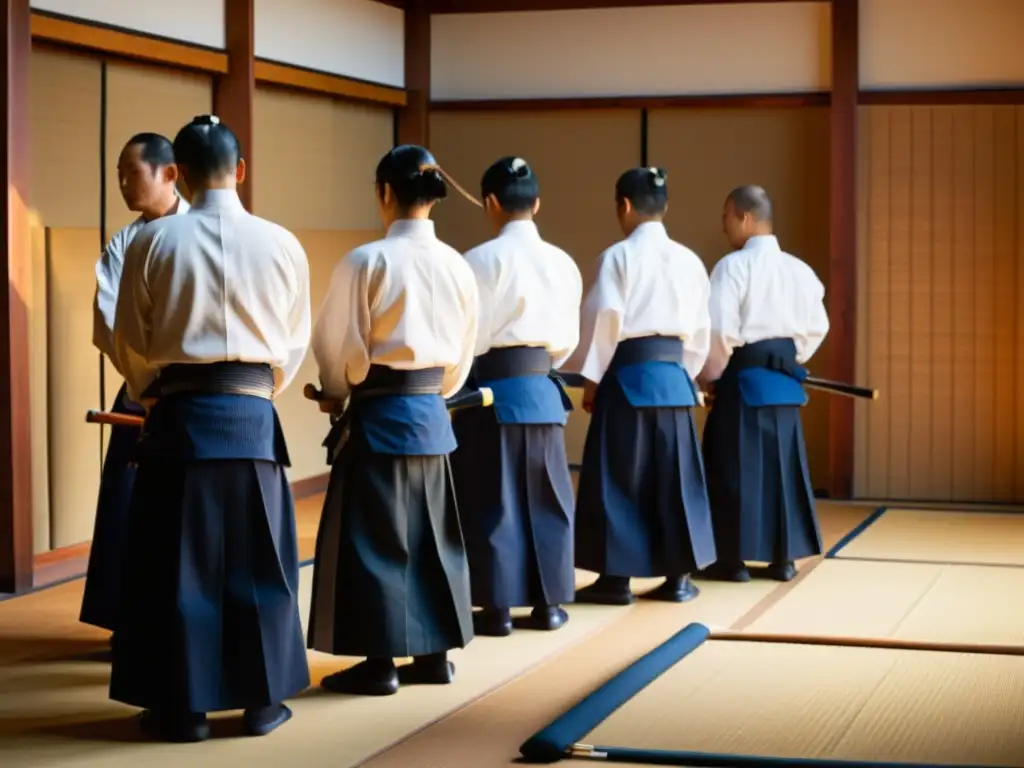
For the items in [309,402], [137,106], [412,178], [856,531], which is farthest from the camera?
[309,402]

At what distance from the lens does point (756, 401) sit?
20.1 ft

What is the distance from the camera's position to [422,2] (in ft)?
28.8

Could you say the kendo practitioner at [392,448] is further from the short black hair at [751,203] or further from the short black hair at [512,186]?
the short black hair at [751,203]

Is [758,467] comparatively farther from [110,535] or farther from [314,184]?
[314,184]

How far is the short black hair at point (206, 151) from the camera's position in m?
3.96

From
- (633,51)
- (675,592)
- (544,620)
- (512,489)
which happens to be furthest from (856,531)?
(633,51)

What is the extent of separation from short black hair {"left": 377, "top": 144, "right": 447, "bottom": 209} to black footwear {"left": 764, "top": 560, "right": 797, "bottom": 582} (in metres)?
2.36

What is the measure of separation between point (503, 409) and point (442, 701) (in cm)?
116

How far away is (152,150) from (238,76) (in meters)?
2.28

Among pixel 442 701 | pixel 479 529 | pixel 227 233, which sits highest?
pixel 227 233

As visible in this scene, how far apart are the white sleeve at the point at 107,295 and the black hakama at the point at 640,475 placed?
1.70 meters

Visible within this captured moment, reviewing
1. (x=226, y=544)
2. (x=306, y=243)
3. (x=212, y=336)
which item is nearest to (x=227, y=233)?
(x=212, y=336)

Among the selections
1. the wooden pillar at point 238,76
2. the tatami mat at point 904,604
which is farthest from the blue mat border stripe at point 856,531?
the wooden pillar at point 238,76

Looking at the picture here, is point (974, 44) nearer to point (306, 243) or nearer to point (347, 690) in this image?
point (306, 243)
